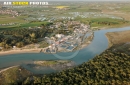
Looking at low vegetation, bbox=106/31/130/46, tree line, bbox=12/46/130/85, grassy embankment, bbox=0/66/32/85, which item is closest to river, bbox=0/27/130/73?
grassy embankment, bbox=0/66/32/85

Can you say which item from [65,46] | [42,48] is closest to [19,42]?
[42,48]

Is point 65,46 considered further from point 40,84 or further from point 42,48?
point 40,84

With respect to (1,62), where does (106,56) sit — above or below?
above

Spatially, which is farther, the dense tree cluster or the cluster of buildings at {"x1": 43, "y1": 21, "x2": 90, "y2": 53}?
the cluster of buildings at {"x1": 43, "y1": 21, "x2": 90, "y2": 53}

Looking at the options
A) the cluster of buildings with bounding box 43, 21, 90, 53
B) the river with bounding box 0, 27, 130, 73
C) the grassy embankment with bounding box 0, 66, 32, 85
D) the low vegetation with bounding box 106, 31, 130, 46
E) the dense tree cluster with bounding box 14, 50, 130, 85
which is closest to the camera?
the dense tree cluster with bounding box 14, 50, 130, 85

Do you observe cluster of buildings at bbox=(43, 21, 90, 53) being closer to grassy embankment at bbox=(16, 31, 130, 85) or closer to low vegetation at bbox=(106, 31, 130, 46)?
low vegetation at bbox=(106, 31, 130, 46)

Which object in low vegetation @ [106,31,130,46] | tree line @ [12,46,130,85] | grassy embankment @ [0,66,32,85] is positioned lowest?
grassy embankment @ [0,66,32,85]

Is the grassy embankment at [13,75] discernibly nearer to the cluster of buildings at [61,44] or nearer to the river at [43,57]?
the river at [43,57]

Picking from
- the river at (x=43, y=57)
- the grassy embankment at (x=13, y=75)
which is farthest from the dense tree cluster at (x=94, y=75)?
the river at (x=43, y=57)
